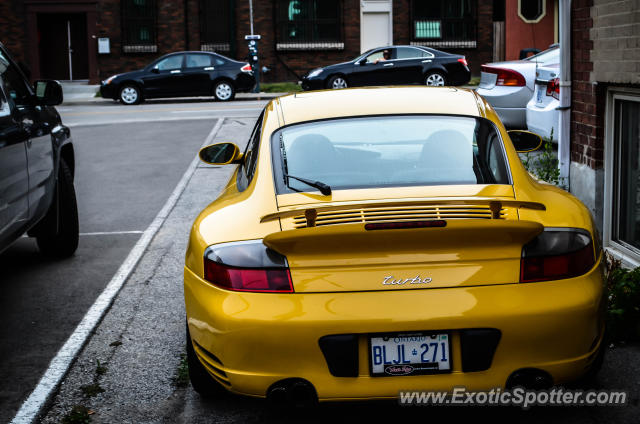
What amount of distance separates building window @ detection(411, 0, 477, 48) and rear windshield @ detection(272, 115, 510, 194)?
31067 mm

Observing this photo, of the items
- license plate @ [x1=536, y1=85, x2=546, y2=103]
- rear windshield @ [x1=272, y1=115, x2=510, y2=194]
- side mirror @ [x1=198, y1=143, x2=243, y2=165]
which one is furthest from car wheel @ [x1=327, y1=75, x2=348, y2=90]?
rear windshield @ [x1=272, y1=115, x2=510, y2=194]

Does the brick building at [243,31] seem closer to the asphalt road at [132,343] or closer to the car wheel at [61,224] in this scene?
the asphalt road at [132,343]

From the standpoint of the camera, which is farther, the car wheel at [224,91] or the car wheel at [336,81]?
the car wheel at [336,81]

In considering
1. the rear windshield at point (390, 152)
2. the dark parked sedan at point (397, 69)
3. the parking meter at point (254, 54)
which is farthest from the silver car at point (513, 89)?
the parking meter at point (254, 54)

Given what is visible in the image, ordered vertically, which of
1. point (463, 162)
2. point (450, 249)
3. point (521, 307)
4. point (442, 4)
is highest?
point (442, 4)

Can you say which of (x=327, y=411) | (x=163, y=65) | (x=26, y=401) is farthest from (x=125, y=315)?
(x=163, y=65)

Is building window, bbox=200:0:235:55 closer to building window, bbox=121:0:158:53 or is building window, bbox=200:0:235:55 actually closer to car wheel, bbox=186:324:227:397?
building window, bbox=121:0:158:53

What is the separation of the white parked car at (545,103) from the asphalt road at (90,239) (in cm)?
446

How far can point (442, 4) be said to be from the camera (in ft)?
114

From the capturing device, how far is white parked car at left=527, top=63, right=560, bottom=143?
34.2ft

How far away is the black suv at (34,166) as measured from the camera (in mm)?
5836

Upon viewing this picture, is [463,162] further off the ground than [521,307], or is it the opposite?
[463,162]

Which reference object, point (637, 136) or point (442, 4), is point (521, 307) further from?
point (442, 4)

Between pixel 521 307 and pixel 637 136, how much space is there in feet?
11.7
